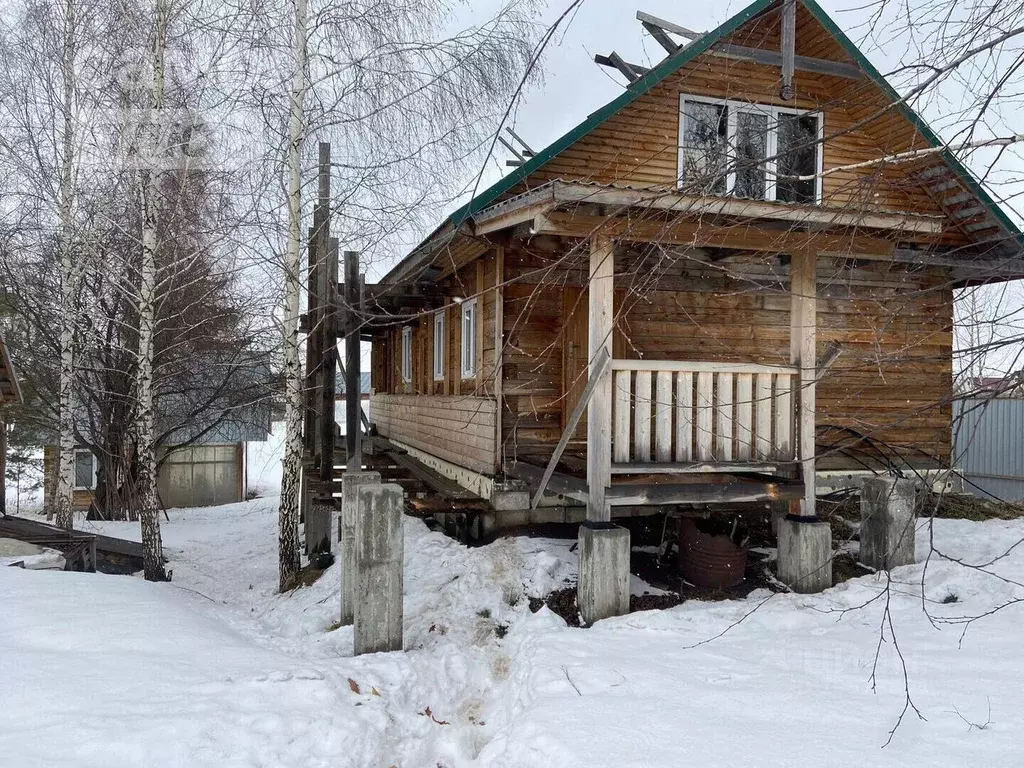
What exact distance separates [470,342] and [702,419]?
153 inches

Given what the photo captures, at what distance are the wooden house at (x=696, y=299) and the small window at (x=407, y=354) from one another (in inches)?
108

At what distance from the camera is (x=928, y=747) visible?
3783 millimetres

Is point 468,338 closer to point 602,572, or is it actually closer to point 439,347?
point 439,347

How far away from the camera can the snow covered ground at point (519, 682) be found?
148 inches

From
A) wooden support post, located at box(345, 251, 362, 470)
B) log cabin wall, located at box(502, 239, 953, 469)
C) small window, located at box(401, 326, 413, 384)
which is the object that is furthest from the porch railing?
small window, located at box(401, 326, 413, 384)

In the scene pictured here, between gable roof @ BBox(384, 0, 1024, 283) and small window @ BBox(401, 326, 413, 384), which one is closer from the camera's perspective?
gable roof @ BBox(384, 0, 1024, 283)

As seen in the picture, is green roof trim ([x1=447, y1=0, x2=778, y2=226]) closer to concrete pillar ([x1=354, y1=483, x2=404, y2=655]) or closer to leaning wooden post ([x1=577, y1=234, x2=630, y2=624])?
leaning wooden post ([x1=577, y1=234, x2=630, y2=624])

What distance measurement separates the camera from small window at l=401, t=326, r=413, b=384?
45.3ft

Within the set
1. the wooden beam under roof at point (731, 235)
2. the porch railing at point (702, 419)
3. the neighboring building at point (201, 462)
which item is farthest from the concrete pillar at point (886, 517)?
the neighboring building at point (201, 462)

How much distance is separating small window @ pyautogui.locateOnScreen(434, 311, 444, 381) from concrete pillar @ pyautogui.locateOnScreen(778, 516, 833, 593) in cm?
591

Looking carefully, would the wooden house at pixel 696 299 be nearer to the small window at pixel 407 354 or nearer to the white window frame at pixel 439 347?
the white window frame at pixel 439 347

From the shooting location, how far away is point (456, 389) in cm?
1002

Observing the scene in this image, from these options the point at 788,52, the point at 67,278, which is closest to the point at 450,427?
the point at 788,52

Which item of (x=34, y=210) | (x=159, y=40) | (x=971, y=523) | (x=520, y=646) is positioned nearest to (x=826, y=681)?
(x=520, y=646)
